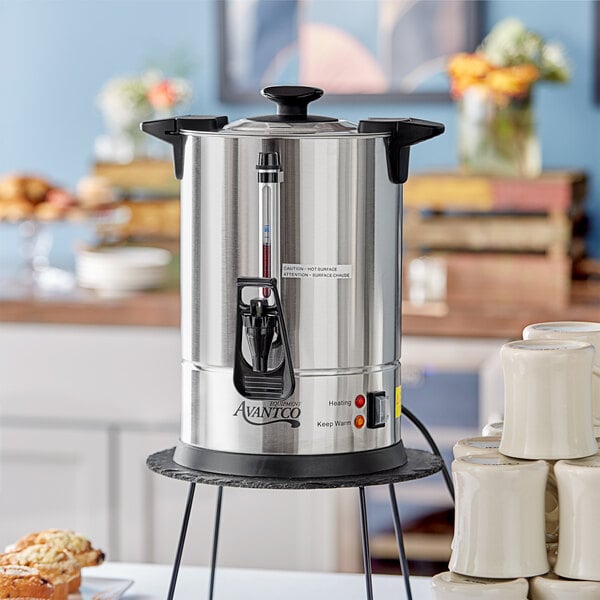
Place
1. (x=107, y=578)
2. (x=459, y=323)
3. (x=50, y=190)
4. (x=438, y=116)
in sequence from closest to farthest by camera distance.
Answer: (x=107, y=578), (x=459, y=323), (x=50, y=190), (x=438, y=116)

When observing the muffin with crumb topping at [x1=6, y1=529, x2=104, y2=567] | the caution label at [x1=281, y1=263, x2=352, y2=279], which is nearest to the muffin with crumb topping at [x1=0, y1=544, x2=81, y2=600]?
the muffin with crumb topping at [x1=6, y1=529, x2=104, y2=567]

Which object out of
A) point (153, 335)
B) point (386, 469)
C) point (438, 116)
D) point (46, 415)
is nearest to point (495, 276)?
point (438, 116)

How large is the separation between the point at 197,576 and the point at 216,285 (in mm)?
451

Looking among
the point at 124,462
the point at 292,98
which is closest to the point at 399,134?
the point at 292,98

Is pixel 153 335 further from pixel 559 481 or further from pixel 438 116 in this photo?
pixel 559 481

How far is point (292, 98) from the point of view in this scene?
1.04m

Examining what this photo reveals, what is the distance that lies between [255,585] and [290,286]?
43 cm

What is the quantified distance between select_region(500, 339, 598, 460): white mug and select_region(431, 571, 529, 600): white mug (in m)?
0.10

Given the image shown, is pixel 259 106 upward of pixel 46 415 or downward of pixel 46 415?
upward

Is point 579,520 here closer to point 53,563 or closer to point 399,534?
point 399,534

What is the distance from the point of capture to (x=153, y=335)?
268 cm

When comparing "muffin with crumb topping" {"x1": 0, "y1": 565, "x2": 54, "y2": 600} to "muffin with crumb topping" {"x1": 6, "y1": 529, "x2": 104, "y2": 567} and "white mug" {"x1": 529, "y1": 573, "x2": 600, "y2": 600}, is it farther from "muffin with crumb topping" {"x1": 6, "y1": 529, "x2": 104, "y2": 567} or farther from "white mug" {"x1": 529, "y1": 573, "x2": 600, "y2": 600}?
"white mug" {"x1": 529, "y1": 573, "x2": 600, "y2": 600}

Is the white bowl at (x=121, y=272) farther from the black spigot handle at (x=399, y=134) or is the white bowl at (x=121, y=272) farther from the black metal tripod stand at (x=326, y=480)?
the black spigot handle at (x=399, y=134)

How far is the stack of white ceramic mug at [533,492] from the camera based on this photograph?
924 millimetres
